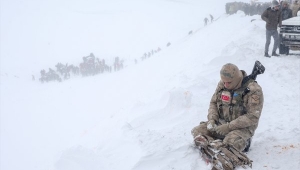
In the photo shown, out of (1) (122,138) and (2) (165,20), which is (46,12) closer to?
(2) (165,20)

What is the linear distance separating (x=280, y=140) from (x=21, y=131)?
16463 mm

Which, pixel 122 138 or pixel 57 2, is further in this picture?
pixel 57 2

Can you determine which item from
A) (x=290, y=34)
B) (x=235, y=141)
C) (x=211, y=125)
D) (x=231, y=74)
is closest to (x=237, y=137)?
(x=235, y=141)

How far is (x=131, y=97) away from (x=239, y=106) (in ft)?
31.7

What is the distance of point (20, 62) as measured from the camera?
3666 centimetres

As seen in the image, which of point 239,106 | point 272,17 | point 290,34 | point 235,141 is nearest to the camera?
point 235,141

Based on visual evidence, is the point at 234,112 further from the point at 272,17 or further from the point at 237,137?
the point at 272,17

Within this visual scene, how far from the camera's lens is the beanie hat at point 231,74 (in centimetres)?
361

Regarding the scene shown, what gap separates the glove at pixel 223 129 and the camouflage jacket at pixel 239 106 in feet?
0.20

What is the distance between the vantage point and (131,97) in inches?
520

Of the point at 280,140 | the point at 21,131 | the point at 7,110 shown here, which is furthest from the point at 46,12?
the point at 280,140

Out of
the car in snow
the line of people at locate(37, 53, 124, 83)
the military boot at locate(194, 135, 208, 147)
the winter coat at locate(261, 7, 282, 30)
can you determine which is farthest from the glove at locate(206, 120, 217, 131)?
the line of people at locate(37, 53, 124, 83)

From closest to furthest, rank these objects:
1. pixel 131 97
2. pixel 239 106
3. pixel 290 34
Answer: pixel 239 106, pixel 290 34, pixel 131 97

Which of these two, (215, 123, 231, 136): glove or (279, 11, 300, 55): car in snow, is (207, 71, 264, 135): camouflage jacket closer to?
(215, 123, 231, 136): glove
